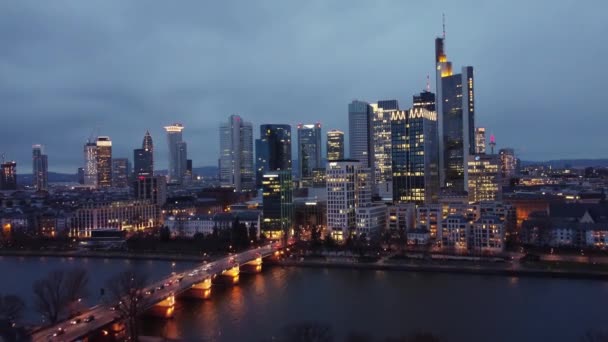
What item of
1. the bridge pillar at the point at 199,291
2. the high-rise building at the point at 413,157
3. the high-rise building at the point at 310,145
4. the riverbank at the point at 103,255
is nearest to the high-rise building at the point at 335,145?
the high-rise building at the point at 310,145

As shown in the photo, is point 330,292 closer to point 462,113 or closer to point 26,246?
point 26,246

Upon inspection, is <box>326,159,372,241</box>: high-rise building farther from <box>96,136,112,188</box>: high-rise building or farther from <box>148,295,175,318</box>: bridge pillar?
<box>96,136,112,188</box>: high-rise building

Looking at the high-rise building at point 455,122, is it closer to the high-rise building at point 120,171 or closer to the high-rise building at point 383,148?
the high-rise building at point 383,148

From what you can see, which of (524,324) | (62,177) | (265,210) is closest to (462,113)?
(265,210)

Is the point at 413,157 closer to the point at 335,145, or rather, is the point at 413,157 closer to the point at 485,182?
the point at 485,182

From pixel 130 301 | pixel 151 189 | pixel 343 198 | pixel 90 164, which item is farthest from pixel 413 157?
pixel 90 164
